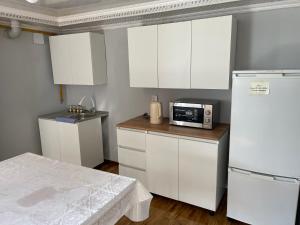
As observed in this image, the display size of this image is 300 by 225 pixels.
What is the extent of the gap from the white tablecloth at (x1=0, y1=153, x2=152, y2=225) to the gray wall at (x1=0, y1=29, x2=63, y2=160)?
1.58 metres

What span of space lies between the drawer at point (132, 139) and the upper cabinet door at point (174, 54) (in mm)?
641

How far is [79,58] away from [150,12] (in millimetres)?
1234

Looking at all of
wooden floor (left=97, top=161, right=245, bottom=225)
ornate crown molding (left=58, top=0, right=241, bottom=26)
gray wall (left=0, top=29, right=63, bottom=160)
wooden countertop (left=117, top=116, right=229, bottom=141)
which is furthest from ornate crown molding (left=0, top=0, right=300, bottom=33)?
wooden floor (left=97, top=161, right=245, bottom=225)

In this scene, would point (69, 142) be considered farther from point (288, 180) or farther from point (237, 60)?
point (288, 180)

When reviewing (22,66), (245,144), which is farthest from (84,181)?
(22,66)

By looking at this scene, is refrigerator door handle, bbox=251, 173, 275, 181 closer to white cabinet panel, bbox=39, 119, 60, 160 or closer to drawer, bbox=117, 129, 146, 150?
drawer, bbox=117, 129, 146, 150

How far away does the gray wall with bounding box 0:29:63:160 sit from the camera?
2963 millimetres

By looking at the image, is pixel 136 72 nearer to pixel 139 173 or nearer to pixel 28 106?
pixel 139 173

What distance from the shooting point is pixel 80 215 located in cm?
113

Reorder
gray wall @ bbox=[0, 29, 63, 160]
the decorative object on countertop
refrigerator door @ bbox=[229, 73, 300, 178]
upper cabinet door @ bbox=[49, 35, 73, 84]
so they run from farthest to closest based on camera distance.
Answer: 1. upper cabinet door @ bbox=[49, 35, 73, 84]
2. gray wall @ bbox=[0, 29, 63, 160]
3. the decorative object on countertop
4. refrigerator door @ bbox=[229, 73, 300, 178]

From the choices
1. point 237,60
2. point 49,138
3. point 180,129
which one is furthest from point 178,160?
point 49,138

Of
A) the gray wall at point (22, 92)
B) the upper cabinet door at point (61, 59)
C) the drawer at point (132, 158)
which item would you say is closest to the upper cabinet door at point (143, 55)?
the drawer at point (132, 158)

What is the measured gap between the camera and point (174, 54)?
92.8 inches

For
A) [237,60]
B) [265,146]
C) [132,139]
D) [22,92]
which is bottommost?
[132,139]
